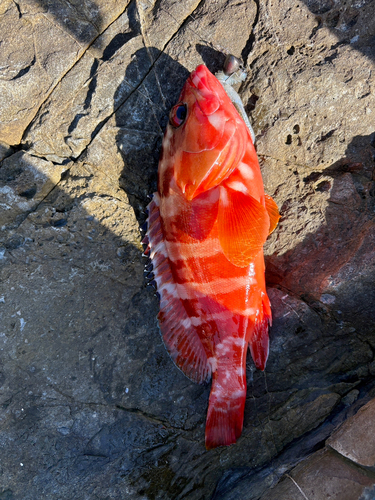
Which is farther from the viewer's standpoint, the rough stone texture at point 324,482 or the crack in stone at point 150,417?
the crack in stone at point 150,417

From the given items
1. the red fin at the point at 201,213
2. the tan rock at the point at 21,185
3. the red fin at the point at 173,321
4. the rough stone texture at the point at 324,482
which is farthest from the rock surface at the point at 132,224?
the red fin at the point at 201,213

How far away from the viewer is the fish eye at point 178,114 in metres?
2.81

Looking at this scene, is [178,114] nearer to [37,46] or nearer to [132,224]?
[132,224]

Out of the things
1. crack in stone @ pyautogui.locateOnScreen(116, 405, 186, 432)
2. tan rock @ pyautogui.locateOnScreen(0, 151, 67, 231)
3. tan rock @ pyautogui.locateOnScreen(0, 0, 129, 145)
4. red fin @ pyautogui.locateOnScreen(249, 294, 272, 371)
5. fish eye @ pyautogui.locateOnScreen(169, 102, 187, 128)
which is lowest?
crack in stone @ pyautogui.locateOnScreen(116, 405, 186, 432)

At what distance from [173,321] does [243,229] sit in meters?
1.01

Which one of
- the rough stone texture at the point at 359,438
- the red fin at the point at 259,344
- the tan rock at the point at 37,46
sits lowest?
the rough stone texture at the point at 359,438

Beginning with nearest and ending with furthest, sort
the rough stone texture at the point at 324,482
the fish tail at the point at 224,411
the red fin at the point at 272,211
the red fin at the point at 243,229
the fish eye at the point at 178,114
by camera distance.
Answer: the rough stone texture at the point at 324,482 < the red fin at the point at 243,229 < the fish eye at the point at 178,114 < the fish tail at the point at 224,411 < the red fin at the point at 272,211

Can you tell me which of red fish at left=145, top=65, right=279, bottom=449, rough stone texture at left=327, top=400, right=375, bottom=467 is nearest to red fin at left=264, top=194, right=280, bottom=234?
red fish at left=145, top=65, right=279, bottom=449

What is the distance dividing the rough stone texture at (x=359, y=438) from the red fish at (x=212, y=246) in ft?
2.47

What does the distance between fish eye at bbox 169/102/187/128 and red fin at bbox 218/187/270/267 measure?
758 mm

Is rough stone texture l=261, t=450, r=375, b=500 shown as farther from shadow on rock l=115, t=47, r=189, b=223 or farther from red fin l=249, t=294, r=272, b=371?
shadow on rock l=115, t=47, r=189, b=223

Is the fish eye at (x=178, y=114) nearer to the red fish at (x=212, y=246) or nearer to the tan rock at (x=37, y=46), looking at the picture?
the red fish at (x=212, y=246)

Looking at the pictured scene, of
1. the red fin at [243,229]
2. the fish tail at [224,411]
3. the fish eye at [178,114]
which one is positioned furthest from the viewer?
the fish tail at [224,411]

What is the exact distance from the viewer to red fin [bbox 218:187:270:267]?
268cm
